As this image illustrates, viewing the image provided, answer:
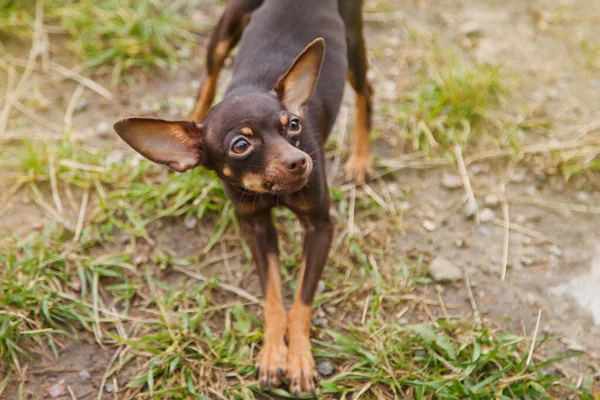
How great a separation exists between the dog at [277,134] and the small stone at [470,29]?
5.34ft

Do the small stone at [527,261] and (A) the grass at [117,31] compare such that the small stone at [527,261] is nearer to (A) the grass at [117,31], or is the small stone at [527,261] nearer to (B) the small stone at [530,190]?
(B) the small stone at [530,190]

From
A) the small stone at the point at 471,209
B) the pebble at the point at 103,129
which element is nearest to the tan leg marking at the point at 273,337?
the small stone at the point at 471,209

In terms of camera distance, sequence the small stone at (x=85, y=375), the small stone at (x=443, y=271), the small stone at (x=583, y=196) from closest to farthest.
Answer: the small stone at (x=85, y=375)
the small stone at (x=443, y=271)
the small stone at (x=583, y=196)

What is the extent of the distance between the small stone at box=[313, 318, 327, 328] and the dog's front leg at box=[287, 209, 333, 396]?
0.18 meters

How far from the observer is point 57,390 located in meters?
3.44

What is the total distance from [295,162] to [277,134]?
0.23 meters

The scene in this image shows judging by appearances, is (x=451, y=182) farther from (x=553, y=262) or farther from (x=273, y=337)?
(x=273, y=337)

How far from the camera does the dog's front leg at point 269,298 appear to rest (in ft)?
11.2

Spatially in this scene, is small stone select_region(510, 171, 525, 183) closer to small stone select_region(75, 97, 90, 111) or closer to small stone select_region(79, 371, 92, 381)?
small stone select_region(79, 371, 92, 381)

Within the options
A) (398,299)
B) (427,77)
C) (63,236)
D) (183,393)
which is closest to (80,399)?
(183,393)

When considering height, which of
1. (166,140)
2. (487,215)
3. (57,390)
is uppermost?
(166,140)

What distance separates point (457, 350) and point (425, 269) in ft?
2.18

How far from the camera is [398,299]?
384 centimetres

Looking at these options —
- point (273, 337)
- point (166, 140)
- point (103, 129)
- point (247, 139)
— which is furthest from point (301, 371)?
point (103, 129)
